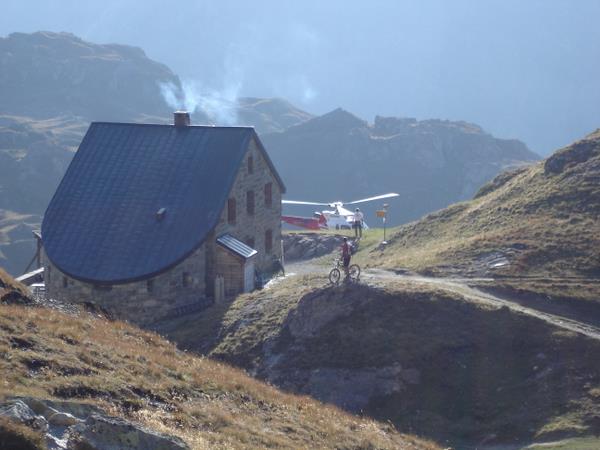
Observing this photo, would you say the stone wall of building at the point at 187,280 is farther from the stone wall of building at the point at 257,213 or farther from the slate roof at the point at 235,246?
the slate roof at the point at 235,246

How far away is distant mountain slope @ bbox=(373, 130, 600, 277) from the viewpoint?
41.5 m

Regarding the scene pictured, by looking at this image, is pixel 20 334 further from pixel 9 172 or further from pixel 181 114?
pixel 9 172

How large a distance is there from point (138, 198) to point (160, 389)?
26546mm

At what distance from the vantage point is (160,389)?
20.8 m

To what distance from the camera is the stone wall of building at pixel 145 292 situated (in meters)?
42.7

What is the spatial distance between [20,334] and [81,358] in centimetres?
147

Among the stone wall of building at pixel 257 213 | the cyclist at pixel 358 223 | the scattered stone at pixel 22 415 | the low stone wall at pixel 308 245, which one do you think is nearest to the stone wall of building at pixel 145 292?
the stone wall of building at pixel 257 213

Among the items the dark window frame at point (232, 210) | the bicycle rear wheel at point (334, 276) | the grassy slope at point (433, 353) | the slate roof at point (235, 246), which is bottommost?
the grassy slope at point (433, 353)

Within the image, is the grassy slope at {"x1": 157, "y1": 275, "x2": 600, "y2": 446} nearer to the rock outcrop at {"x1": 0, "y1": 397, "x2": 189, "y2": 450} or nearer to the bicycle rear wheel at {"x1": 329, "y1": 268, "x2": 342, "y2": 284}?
the bicycle rear wheel at {"x1": 329, "y1": 268, "x2": 342, "y2": 284}

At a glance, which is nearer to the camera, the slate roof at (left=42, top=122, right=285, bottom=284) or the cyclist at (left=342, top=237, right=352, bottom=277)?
the cyclist at (left=342, top=237, right=352, bottom=277)

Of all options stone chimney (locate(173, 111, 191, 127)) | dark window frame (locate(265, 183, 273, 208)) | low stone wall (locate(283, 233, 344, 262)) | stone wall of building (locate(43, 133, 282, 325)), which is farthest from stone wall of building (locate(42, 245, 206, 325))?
low stone wall (locate(283, 233, 344, 262))

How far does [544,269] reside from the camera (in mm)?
40438

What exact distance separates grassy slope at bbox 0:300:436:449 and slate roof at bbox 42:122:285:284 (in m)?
17.1

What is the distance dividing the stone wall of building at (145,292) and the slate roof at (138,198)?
459 millimetres
